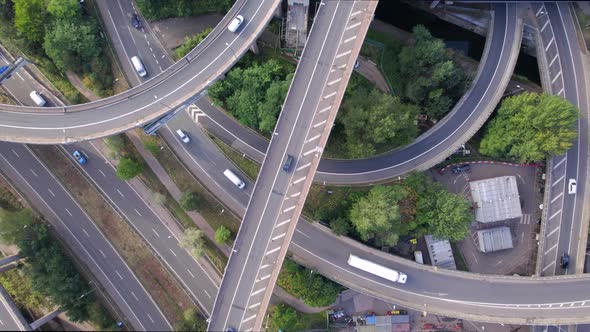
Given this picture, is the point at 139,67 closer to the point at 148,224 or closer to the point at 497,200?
the point at 148,224

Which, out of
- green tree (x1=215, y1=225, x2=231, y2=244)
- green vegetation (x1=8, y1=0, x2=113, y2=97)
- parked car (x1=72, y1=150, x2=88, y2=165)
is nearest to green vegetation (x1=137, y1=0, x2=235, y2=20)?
green vegetation (x1=8, y1=0, x2=113, y2=97)

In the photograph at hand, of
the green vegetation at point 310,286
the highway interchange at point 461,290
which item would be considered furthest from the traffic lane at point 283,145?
the highway interchange at point 461,290

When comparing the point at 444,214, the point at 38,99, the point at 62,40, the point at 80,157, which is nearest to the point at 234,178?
the point at 80,157

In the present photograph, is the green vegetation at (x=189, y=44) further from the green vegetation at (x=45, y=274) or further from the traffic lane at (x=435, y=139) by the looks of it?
the green vegetation at (x=45, y=274)

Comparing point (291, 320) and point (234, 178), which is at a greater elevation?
point (234, 178)

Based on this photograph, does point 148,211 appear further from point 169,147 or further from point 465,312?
point 465,312

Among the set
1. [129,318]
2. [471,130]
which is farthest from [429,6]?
[129,318]

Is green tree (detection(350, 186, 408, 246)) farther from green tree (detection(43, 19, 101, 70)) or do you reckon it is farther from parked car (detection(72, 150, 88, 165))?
green tree (detection(43, 19, 101, 70))

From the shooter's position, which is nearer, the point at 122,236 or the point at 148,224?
the point at 148,224
